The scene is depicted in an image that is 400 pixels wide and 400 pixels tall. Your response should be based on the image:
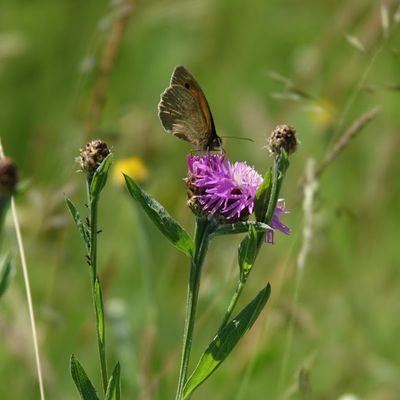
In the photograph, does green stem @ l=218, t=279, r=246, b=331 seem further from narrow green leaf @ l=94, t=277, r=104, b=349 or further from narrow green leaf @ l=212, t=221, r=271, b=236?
narrow green leaf @ l=94, t=277, r=104, b=349

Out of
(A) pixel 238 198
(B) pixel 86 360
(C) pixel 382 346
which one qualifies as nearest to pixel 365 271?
(C) pixel 382 346

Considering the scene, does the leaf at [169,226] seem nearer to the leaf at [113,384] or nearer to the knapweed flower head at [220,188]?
the knapweed flower head at [220,188]

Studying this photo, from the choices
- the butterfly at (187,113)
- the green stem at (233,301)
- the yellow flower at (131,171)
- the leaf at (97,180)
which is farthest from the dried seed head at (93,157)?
the yellow flower at (131,171)

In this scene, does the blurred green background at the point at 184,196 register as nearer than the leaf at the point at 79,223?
No

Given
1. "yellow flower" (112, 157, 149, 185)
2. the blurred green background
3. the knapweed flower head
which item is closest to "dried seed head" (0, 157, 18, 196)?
the knapweed flower head

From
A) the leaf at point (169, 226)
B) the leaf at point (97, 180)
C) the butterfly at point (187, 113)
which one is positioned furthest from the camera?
the butterfly at point (187, 113)
